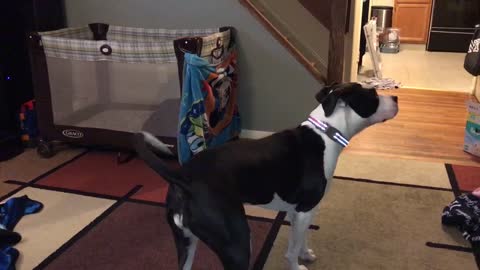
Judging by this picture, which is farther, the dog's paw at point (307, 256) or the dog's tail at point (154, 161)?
the dog's paw at point (307, 256)

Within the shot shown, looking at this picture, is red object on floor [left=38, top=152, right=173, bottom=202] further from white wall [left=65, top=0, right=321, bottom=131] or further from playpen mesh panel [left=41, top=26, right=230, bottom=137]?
white wall [left=65, top=0, right=321, bottom=131]

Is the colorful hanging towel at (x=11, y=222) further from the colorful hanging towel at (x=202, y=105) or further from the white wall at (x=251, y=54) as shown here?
the white wall at (x=251, y=54)

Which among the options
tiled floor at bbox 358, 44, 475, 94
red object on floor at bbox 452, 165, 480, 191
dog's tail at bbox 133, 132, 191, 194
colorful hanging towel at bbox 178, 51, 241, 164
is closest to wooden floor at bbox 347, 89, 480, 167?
red object on floor at bbox 452, 165, 480, 191

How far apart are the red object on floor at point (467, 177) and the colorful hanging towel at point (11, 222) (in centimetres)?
218

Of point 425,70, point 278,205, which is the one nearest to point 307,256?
point 278,205

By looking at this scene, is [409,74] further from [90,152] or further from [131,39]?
[90,152]

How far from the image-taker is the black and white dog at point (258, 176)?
4.56 ft

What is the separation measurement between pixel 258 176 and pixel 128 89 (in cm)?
151

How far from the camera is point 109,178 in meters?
2.62

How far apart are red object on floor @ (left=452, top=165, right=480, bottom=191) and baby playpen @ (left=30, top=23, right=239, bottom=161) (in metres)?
1.36

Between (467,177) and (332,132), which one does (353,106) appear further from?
(467,177)

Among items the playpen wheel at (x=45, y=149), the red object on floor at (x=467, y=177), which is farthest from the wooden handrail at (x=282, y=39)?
the playpen wheel at (x=45, y=149)

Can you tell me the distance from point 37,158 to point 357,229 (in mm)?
1980

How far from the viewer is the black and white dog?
139cm
